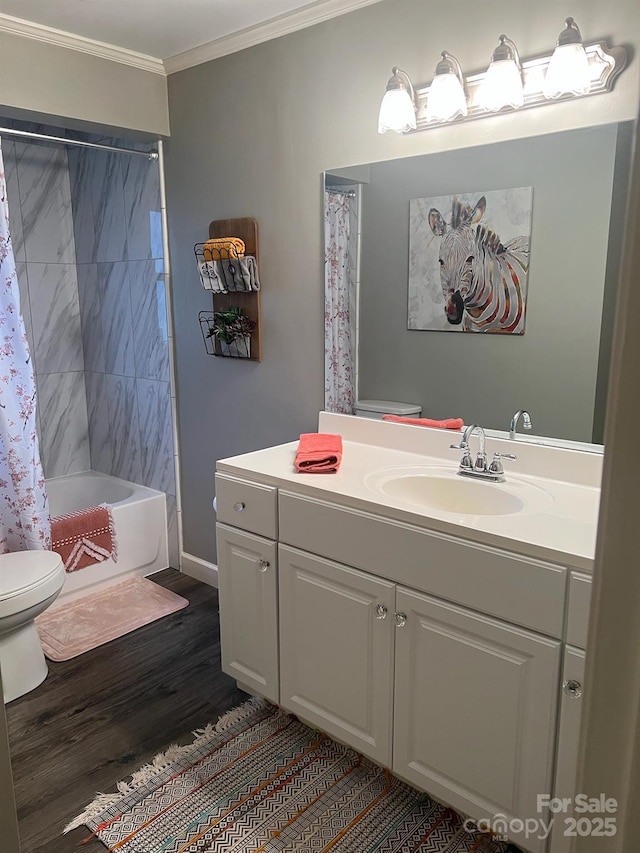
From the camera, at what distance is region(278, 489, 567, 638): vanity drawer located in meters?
1.49

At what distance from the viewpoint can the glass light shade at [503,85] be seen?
1.89m

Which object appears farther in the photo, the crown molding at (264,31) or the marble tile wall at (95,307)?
the marble tile wall at (95,307)

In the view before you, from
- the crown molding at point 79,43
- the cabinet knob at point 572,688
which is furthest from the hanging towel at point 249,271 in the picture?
the cabinet knob at point 572,688

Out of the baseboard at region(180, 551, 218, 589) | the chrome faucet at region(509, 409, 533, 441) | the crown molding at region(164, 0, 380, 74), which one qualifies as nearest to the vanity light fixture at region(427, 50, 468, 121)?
the crown molding at region(164, 0, 380, 74)

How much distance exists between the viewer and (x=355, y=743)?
1.96 m

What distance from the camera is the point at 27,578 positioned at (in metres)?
2.40

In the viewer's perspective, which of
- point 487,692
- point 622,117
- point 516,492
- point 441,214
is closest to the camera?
point 487,692

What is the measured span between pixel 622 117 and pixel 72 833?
2.46 meters

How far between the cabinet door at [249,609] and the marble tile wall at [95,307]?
1.22 meters

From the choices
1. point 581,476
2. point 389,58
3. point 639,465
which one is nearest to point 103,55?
point 389,58

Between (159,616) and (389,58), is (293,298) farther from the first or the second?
(159,616)

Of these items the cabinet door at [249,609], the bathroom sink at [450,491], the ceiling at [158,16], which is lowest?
the cabinet door at [249,609]

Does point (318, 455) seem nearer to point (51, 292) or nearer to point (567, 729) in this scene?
point (567, 729)

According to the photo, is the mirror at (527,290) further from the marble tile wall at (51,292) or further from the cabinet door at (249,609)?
the marble tile wall at (51,292)
